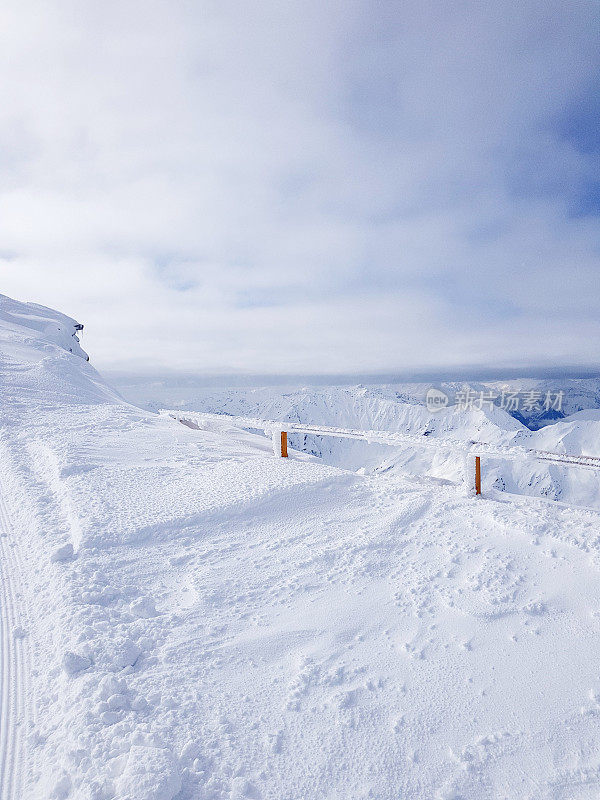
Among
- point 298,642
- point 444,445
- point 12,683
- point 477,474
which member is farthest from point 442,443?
point 12,683

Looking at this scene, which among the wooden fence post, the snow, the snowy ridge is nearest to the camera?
the snow

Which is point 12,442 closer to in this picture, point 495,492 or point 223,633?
point 223,633

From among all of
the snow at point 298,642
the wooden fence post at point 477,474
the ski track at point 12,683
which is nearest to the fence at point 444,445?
the wooden fence post at point 477,474

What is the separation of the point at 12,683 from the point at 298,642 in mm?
2469

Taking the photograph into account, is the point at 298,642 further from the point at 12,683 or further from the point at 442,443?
the point at 442,443

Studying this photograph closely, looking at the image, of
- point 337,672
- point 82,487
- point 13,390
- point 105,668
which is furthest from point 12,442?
point 337,672

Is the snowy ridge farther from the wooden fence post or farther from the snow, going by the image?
the snow

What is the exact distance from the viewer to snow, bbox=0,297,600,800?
2.91 meters

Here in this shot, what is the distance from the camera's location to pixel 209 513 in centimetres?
664

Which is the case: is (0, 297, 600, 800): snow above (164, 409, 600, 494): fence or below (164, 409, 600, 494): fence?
below

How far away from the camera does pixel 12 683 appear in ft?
12.3

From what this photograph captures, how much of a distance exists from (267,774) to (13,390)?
60.2ft

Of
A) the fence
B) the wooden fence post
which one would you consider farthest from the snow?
the fence

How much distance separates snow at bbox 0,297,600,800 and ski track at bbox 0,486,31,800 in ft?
0.06
